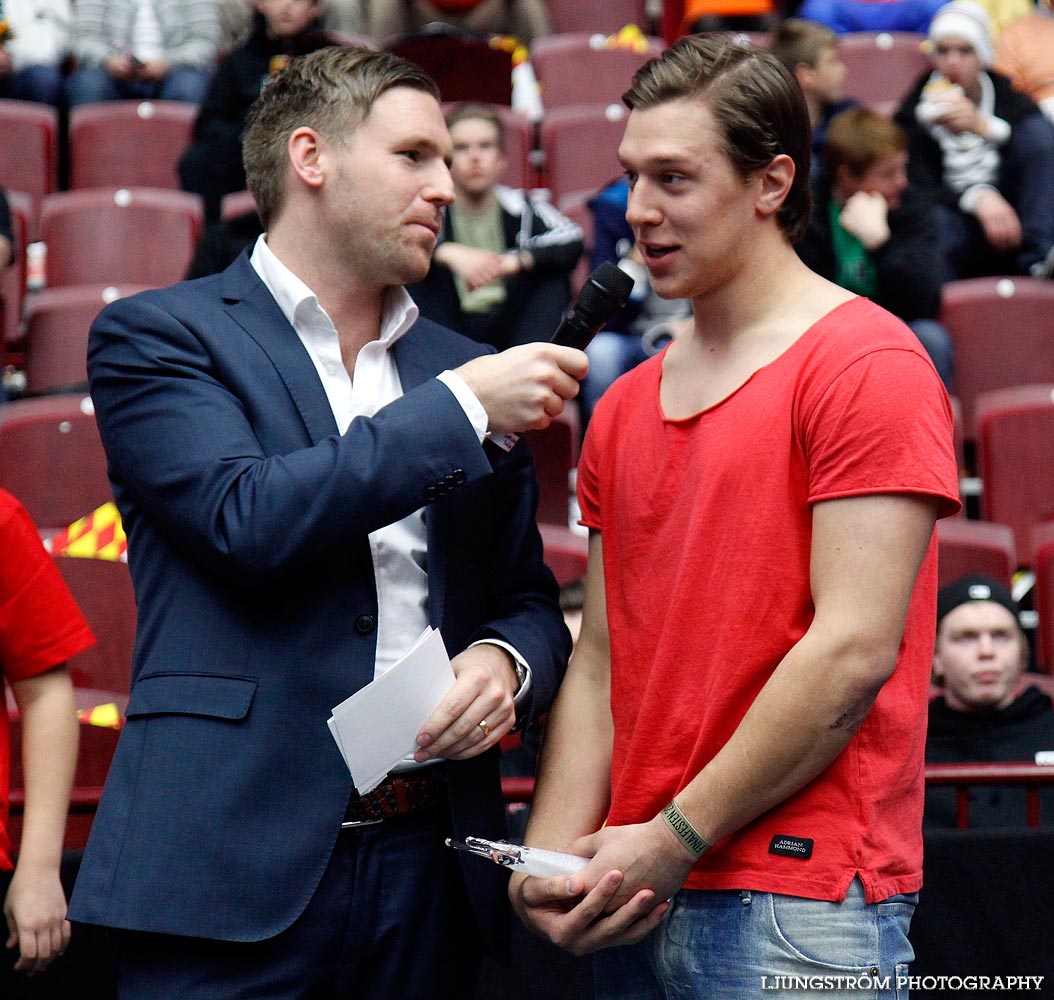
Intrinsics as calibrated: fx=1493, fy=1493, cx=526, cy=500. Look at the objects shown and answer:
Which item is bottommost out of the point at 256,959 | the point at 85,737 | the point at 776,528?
the point at 85,737

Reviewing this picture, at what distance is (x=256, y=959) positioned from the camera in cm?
152

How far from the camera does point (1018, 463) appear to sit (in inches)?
159

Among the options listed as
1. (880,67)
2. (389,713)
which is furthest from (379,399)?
(880,67)

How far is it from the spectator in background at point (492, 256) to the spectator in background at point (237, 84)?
0.94 metres

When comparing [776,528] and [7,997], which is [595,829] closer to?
[776,528]

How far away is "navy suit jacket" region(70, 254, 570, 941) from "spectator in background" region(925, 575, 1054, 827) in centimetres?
199

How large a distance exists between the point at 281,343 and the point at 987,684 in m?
2.23

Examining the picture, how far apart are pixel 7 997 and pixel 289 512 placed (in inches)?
44.1

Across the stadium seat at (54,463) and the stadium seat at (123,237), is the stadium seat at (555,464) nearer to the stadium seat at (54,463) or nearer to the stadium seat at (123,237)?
the stadium seat at (54,463)

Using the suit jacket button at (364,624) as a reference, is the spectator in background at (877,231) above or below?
below

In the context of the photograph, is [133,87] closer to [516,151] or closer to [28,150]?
[28,150]

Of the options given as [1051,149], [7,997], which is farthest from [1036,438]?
[7,997]

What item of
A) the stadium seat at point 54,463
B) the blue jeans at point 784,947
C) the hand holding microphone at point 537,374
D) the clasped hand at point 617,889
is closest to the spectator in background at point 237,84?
the stadium seat at point 54,463

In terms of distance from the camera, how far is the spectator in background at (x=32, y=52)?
6.08 m
